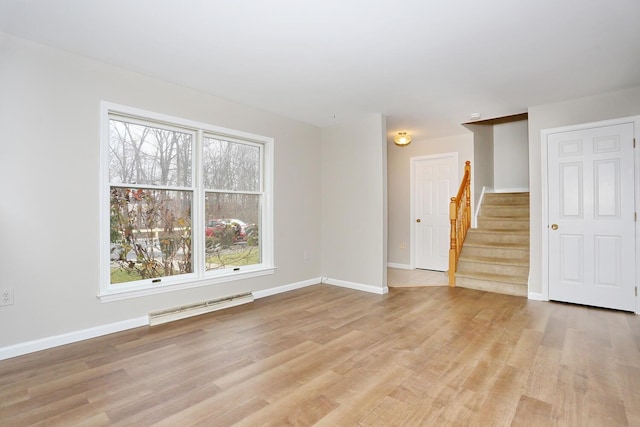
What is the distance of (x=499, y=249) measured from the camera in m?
4.91

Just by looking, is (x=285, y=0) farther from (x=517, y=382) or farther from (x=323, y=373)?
(x=517, y=382)

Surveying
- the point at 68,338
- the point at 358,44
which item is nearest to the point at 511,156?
the point at 358,44

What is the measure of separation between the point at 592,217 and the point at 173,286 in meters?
4.75

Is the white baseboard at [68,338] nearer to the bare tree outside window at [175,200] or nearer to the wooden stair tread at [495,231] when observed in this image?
the bare tree outside window at [175,200]

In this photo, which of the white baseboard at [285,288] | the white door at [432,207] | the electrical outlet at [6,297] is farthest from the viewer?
the white door at [432,207]

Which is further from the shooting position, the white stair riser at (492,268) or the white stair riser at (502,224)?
the white stair riser at (502,224)

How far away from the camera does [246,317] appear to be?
3.38m

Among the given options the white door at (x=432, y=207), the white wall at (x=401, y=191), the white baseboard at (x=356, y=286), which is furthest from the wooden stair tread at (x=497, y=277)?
the white wall at (x=401, y=191)

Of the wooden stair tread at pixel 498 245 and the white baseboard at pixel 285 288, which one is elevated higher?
the wooden stair tread at pixel 498 245

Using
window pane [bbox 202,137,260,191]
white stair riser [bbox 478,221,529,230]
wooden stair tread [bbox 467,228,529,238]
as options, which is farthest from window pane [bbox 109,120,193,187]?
white stair riser [bbox 478,221,529,230]

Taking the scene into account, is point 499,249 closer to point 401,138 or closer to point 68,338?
point 401,138

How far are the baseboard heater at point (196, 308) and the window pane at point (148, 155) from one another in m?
1.30

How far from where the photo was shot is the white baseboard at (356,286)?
4.41m

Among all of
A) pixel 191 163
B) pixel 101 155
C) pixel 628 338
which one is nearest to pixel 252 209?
pixel 191 163
